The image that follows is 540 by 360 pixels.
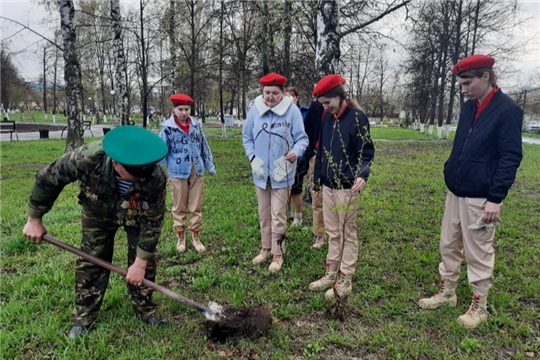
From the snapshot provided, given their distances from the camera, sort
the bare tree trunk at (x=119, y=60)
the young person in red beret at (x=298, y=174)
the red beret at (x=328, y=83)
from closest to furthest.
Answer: the red beret at (x=328, y=83)
the young person in red beret at (x=298, y=174)
the bare tree trunk at (x=119, y=60)

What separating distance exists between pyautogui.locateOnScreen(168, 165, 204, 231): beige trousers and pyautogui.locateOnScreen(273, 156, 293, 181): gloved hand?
1.14 metres

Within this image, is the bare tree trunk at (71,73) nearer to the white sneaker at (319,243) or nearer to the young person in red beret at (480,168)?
the white sneaker at (319,243)

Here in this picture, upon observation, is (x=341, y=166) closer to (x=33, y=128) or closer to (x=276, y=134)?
(x=276, y=134)

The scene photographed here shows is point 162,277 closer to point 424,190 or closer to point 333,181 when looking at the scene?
point 333,181

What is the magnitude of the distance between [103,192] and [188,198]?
77.5 inches

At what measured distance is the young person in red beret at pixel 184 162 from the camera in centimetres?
417

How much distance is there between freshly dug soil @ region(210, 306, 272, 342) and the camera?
106 inches

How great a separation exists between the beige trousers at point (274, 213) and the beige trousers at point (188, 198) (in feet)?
2.84

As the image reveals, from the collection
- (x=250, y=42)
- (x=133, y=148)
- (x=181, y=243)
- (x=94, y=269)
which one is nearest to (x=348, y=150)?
(x=133, y=148)

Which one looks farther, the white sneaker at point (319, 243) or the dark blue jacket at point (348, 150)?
the white sneaker at point (319, 243)

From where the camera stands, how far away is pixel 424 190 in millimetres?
7750

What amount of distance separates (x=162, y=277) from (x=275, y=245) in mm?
1210

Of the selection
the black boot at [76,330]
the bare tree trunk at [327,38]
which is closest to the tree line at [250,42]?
the bare tree trunk at [327,38]

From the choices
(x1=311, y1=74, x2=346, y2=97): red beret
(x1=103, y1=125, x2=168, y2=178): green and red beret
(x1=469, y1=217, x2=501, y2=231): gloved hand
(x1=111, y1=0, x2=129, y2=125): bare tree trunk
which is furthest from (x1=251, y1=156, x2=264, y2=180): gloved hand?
(x1=111, y1=0, x2=129, y2=125): bare tree trunk
